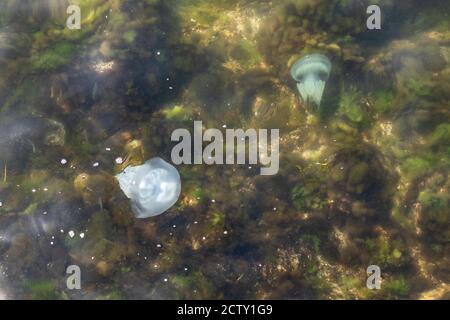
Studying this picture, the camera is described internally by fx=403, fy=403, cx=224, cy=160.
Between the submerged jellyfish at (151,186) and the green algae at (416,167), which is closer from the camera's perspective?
the green algae at (416,167)

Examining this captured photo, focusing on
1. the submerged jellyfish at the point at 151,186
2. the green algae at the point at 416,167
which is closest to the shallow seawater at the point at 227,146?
the green algae at the point at 416,167

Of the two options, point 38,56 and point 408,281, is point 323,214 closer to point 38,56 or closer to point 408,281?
point 408,281

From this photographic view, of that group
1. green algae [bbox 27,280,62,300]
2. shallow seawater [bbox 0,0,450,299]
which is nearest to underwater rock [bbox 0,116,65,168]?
shallow seawater [bbox 0,0,450,299]

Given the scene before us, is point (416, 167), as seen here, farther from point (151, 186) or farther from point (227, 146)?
point (151, 186)

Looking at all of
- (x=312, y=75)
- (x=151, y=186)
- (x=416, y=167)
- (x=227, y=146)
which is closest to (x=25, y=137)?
(x=151, y=186)

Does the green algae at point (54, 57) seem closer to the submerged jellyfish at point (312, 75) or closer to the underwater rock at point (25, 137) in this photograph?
the underwater rock at point (25, 137)

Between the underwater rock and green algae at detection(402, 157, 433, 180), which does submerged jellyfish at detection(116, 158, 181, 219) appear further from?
green algae at detection(402, 157, 433, 180)
